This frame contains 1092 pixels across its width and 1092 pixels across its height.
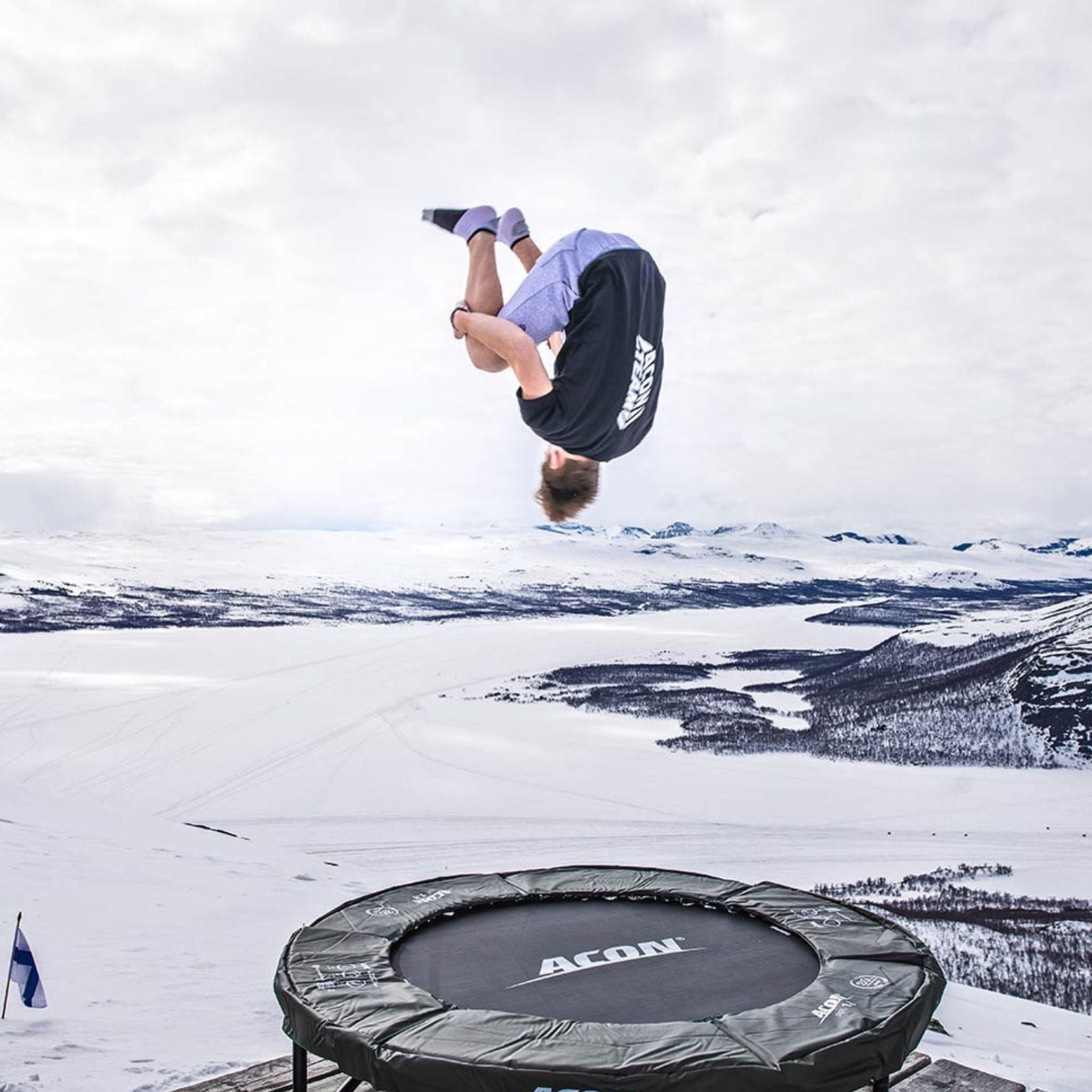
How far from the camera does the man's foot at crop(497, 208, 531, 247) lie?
9.47 ft

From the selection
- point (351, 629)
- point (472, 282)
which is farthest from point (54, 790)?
point (351, 629)

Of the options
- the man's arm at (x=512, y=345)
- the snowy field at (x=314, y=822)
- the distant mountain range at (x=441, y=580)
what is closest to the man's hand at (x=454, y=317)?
the man's arm at (x=512, y=345)

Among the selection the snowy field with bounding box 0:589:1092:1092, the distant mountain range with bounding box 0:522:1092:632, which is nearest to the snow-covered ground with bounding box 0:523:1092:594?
the distant mountain range with bounding box 0:522:1092:632

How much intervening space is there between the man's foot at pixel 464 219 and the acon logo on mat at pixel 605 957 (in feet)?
8.36

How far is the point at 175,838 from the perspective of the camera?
9320 mm

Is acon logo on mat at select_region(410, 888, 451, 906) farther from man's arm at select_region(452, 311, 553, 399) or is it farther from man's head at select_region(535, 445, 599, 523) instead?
man's arm at select_region(452, 311, 553, 399)

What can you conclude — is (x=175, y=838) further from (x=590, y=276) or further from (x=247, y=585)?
(x=247, y=585)

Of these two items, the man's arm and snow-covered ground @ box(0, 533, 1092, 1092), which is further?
snow-covered ground @ box(0, 533, 1092, 1092)

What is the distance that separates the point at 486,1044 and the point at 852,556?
136m

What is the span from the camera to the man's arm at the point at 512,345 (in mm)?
2711

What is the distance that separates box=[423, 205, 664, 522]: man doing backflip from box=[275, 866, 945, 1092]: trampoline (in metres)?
1.82

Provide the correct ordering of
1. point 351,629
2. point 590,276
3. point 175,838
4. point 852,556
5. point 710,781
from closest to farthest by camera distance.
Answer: point 590,276 → point 175,838 → point 710,781 → point 351,629 → point 852,556

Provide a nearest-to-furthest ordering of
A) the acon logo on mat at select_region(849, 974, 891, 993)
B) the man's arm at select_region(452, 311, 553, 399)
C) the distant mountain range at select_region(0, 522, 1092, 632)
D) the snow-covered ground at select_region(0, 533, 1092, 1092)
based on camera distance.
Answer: the man's arm at select_region(452, 311, 553, 399) < the acon logo on mat at select_region(849, 974, 891, 993) < the snow-covered ground at select_region(0, 533, 1092, 1092) < the distant mountain range at select_region(0, 522, 1092, 632)

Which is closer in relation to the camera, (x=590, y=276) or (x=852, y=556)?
(x=590, y=276)
